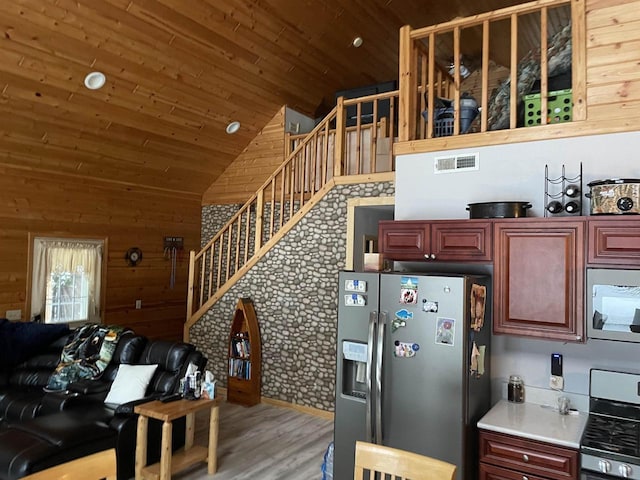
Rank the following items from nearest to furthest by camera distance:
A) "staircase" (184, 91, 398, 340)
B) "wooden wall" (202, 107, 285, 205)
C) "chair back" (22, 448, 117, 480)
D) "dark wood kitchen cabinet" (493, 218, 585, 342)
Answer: "chair back" (22, 448, 117, 480) → "dark wood kitchen cabinet" (493, 218, 585, 342) → "staircase" (184, 91, 398, 340) → "wooden wall" (202, 107, 285, 205)

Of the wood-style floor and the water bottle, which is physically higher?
the water bottle

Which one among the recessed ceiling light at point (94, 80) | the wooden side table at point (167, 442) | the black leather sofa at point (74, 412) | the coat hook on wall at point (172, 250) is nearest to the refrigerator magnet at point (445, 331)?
the wooden side table at point (167, 442)

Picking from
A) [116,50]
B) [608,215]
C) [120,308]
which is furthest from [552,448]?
[120,308]

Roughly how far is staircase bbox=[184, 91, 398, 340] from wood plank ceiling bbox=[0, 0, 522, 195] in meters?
0.91

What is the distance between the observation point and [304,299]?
18.4 ft

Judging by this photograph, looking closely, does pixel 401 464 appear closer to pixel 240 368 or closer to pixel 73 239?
pixel 240 368

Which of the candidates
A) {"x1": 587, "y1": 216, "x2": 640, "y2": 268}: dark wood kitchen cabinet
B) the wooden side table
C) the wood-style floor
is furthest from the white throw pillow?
{"x1": 587, "y1": 216, "x2": 640, "y2": 268}: dark wood kitchen cabinet

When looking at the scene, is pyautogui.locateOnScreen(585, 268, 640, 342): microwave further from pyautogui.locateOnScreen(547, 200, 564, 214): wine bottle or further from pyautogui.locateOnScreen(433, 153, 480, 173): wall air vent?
pyautogui.locateOnScreen(433, 153, 480, 173): wall air vent

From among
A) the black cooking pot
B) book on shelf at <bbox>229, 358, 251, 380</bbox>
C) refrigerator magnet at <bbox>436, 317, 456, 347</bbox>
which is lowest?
book on shelf at <bbox>229, 358, 251, 380</bbox>

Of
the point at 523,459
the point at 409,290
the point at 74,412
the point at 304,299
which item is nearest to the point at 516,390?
the point at 523,459

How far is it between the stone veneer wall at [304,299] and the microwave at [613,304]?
2.73 m

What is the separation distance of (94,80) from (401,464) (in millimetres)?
4857

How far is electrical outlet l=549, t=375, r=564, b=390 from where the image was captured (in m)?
3.00

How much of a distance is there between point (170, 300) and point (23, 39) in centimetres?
416
